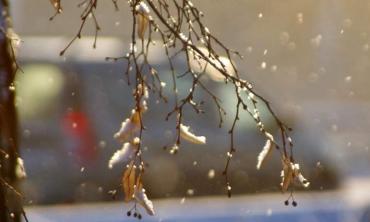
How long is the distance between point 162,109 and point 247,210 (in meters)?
0.85

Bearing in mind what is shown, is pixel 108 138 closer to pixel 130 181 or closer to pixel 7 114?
pixel 7 114

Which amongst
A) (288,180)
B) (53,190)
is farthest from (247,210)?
(288,180)

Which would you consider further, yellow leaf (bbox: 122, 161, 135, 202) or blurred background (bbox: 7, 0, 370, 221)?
blurred background (bbox: 7, 0, 370, 221)

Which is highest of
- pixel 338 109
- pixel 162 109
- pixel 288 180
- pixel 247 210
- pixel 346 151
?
pixel 338 109

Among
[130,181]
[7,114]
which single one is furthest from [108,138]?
[130,181]

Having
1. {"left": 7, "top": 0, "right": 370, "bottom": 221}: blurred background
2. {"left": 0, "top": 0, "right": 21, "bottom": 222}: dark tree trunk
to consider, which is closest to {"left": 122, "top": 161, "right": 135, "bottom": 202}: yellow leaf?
{"left": 0, "top": 0, "right": 21, "bottom": 222}: dark tree trunk

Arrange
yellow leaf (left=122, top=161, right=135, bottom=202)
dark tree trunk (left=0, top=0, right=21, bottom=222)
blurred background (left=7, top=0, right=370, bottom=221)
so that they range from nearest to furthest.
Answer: yellow leaf (left=122, top=161, right=135, bottom=202)
dark tree trunk (left=0, top=0, right=21, bottom=222)
blurred background (left=7, top=0, right=370, bottom=221)

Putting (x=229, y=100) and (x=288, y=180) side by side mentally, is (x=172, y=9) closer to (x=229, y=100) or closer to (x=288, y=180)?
(x=288, y=180)

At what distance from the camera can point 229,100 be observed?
5.78 m

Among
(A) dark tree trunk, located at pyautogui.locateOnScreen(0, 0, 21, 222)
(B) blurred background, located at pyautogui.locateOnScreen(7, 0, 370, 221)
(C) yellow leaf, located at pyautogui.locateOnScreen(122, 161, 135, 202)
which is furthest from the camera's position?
(B) blurred background, located at pyautogui.locateOnScreen(7, 0, 370, 221)

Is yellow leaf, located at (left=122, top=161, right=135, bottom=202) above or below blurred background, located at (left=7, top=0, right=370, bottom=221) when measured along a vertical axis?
below

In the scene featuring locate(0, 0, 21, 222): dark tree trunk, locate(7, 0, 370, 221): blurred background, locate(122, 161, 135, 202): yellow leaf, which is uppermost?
locate(7, 0, 370, 221): blurred background

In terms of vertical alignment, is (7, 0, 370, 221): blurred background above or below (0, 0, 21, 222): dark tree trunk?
above

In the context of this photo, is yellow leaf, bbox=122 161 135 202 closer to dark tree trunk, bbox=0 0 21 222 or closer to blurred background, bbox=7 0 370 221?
dark tree trunk, bbox=0 0 21 222
